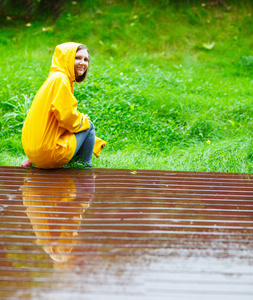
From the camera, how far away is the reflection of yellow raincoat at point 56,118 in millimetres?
3969

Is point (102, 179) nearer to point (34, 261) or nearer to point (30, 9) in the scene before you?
point (34, 261)

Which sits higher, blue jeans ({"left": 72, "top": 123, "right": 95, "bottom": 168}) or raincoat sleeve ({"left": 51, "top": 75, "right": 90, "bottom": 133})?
raincoat sleeve ({"left": 51, "top": 75, "right": 90, "bottom": 133})

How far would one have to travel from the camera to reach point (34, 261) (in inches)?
99.1

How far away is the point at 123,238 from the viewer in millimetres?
2850

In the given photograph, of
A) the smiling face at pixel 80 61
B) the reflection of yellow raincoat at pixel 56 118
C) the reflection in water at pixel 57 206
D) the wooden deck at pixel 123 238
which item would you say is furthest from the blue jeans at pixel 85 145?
the smiling face at pixel 80 61

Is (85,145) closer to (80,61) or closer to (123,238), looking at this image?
(80,61)

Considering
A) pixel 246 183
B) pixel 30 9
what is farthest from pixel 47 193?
pixel 30 9

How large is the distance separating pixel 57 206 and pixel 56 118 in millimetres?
1029

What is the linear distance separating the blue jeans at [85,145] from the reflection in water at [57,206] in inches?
8.9

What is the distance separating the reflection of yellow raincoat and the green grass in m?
0.88

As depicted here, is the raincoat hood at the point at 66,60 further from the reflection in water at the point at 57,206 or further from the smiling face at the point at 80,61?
the reflection in water at the point at 57,206

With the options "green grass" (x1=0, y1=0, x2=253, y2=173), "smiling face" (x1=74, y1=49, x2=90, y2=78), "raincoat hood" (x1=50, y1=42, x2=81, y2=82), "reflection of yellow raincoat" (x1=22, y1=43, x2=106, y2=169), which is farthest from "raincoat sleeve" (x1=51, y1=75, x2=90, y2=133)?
"green grass" (x1=0, y1=0, x2=253, y2=173)

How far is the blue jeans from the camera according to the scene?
434 cm

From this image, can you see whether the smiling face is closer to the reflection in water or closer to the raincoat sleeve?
the raincoat sleeve
